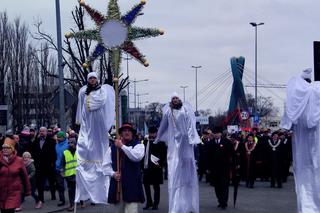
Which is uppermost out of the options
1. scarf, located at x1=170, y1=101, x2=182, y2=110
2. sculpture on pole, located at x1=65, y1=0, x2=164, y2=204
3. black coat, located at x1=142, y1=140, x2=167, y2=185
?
sculpture on pole, located at x1=65, y1=0, x2=164, y2=204

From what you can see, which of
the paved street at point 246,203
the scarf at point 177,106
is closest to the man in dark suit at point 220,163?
the paved street at point 246,203

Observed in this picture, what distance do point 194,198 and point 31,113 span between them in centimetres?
4010

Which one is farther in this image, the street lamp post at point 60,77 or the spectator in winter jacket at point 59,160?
the street lamp post at point 60,77

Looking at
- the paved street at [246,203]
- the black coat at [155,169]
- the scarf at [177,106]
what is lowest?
the paved street at [246,203]

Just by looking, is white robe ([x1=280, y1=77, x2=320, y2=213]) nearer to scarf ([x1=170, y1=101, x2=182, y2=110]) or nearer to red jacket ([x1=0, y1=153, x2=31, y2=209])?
scarf ([x1=170, y1=101, x2=182, y2=110])

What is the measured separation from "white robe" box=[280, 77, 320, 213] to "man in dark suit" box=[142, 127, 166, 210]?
4.94 m

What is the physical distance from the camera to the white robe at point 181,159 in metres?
13.0

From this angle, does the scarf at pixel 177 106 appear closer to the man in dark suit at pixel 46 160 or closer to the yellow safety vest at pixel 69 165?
the yellow safety vest at pixel 69 165

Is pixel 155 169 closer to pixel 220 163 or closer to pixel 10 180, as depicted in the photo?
pixel 220 163

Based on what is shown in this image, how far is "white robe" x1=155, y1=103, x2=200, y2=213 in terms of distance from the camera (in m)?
13.0

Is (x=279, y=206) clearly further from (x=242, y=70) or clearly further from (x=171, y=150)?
(x=242, y=70)

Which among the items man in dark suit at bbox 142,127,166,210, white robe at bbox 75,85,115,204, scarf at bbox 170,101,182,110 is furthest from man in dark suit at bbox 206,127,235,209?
white robe at bbox 75,85,115,204

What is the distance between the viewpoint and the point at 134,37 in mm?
12078

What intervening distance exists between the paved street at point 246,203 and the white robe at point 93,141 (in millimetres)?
1880
